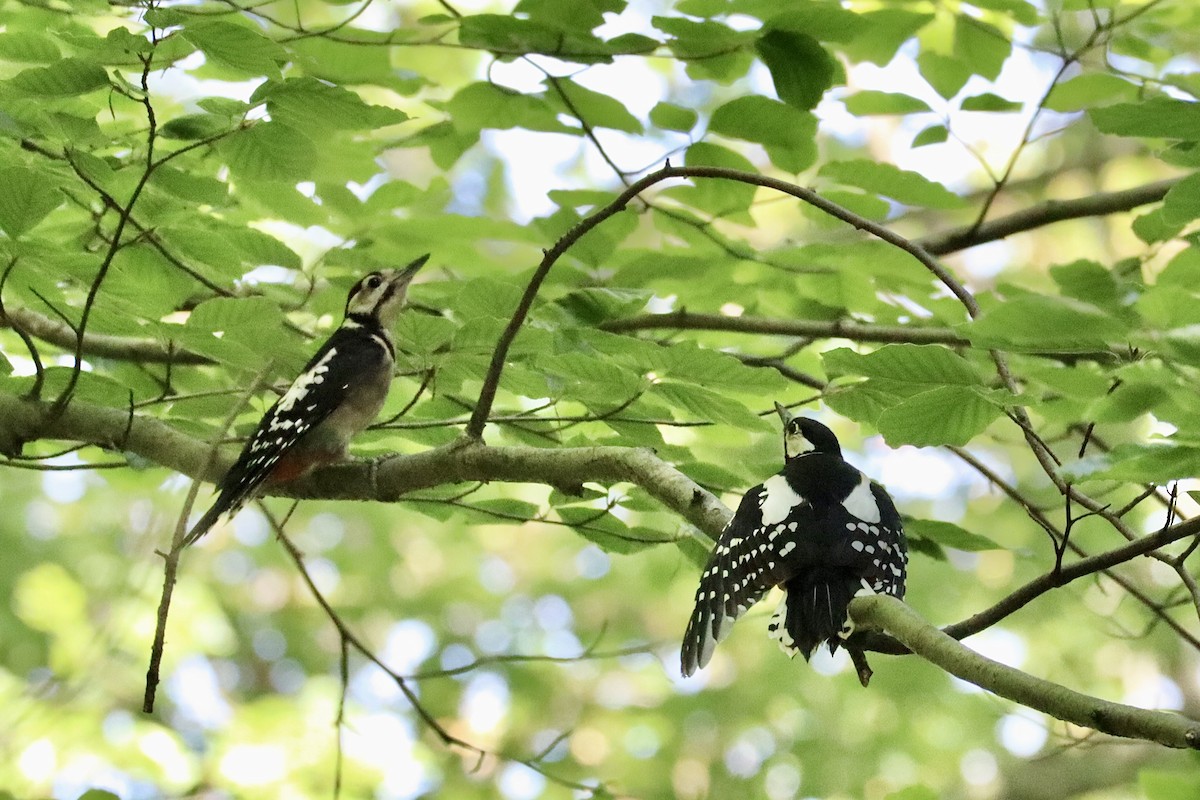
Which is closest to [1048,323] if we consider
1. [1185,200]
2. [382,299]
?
[1185,200]

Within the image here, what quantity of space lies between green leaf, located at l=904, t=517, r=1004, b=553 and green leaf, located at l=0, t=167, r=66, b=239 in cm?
230

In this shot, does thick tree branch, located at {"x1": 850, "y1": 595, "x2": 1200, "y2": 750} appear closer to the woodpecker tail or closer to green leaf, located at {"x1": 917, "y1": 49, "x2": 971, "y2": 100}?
the woodpecker tail

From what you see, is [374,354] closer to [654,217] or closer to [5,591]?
[654,217]

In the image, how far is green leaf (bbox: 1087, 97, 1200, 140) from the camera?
2.44 m

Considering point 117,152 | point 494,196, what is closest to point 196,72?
point 117,152

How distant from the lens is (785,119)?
3.46 m

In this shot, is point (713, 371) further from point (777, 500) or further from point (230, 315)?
point (230, 315)

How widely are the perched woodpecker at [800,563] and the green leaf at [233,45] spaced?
1382 millimetres

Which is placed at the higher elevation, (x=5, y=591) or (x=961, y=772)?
(x=5, y=591)

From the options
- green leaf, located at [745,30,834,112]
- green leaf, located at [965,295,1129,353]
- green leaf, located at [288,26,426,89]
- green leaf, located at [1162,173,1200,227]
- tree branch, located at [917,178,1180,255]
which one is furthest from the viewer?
tree branch, located at [917,178,1180,255]

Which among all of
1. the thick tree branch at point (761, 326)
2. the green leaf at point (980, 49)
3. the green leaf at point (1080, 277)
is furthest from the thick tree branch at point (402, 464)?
the green leaf at point (980, 49)

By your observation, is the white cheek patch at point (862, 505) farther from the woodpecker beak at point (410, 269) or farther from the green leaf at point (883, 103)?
the woodpecker beak at point (410, 269)

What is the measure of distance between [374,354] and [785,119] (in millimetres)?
1877

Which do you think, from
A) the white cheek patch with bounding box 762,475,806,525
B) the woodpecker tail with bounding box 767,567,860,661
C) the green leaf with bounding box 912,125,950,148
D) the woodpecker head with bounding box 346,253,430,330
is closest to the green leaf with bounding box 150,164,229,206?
the woodpecker head with bounding box 346,253,430,330
